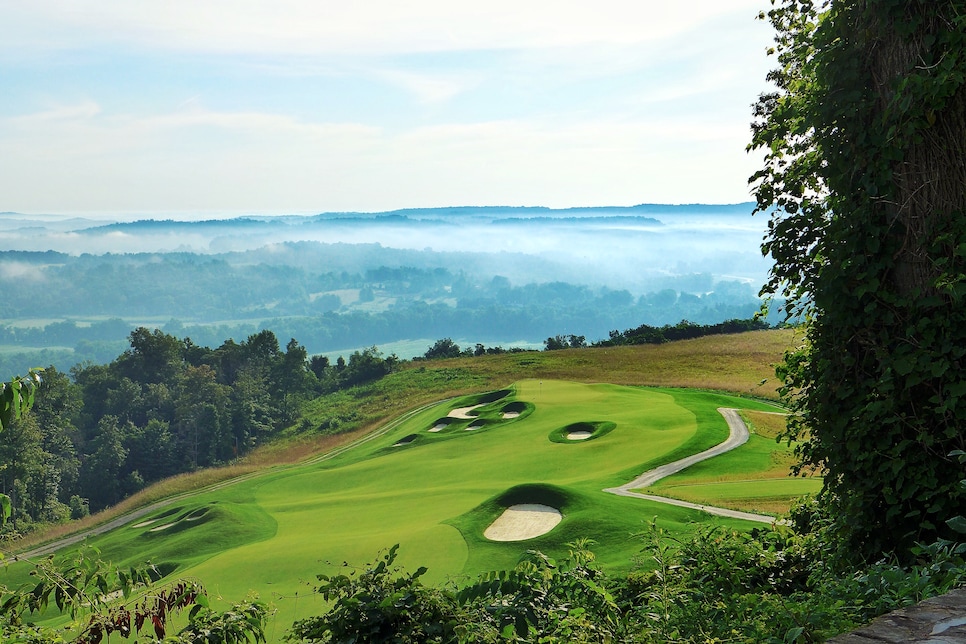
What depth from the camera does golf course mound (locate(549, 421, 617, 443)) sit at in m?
18.4

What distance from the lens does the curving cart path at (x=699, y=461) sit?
1123 cm

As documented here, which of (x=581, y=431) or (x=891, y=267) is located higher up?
(x=891, y=267)

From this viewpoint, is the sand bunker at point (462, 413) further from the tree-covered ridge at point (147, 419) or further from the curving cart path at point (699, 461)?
the tree-covered ridge at point (147, 419)

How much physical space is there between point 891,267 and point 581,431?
47.2ft

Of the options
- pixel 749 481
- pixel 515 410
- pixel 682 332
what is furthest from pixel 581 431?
pixel 682 332

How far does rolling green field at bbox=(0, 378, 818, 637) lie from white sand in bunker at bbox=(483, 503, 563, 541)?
174mm

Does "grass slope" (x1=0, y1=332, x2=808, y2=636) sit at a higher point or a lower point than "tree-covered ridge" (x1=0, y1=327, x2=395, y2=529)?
higher

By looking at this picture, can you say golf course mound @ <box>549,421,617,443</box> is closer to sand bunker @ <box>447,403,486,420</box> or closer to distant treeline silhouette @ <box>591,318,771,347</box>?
sand bunker @ <box>447,403,486,420</box>

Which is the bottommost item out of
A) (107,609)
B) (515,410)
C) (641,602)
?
(515,410)

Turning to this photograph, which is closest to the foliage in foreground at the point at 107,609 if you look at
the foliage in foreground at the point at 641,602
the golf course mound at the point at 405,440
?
the foliage in foreground at the point at 641,602

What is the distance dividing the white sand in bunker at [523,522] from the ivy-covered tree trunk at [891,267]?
6875 mm

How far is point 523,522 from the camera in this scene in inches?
499

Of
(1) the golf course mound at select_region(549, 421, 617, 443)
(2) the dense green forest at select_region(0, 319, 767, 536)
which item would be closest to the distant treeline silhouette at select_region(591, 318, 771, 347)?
(2) the dense green forest at select_region(0, 319, 767, 536)

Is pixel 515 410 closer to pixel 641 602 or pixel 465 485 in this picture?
pixel 465 485
